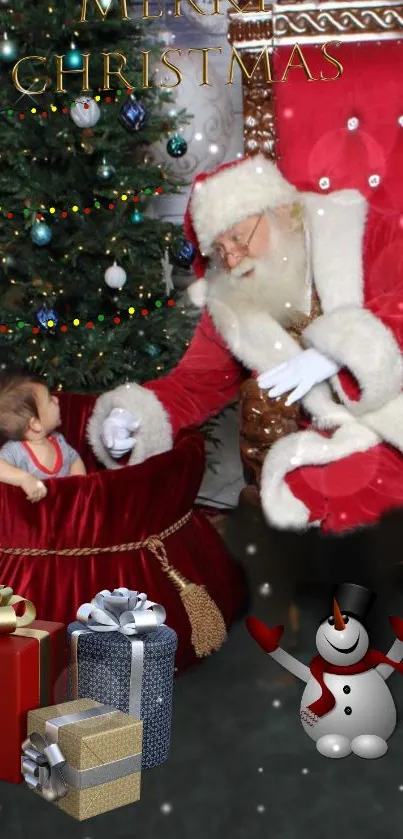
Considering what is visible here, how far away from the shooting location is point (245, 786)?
1.77 metres

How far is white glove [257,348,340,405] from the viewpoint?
2463 mm

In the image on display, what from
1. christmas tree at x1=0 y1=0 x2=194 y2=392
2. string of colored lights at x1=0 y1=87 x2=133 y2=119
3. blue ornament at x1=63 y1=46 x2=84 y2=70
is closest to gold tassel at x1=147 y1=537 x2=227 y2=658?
christmas tree at x1=0 y1=0 x2=194 y2=392

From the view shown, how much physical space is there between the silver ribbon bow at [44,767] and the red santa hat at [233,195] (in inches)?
54.8

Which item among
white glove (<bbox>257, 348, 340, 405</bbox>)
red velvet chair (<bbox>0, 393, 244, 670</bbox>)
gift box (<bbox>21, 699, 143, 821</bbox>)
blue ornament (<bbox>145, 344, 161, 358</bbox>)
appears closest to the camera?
gift box (<bbox>21, 699, 143, 821</bbox>)

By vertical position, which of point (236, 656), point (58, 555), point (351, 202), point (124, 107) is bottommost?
point (236, 656)

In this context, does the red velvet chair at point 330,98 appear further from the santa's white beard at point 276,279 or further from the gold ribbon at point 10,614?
the gold ribbon at point 10,614

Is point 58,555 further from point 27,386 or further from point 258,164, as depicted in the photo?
point 258,164

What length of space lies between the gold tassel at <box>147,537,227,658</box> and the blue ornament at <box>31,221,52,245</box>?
3.94 ft

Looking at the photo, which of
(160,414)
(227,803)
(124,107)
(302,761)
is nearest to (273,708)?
(302,761)

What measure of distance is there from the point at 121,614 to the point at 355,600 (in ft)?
1.45

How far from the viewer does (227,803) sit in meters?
1.72

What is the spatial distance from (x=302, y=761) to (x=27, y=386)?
110cm

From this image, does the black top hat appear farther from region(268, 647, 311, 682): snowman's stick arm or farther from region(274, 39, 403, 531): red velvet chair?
region(274, 39, 403, 531): red velvet chair

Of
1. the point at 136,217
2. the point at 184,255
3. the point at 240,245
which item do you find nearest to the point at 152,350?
the point at 184,255
